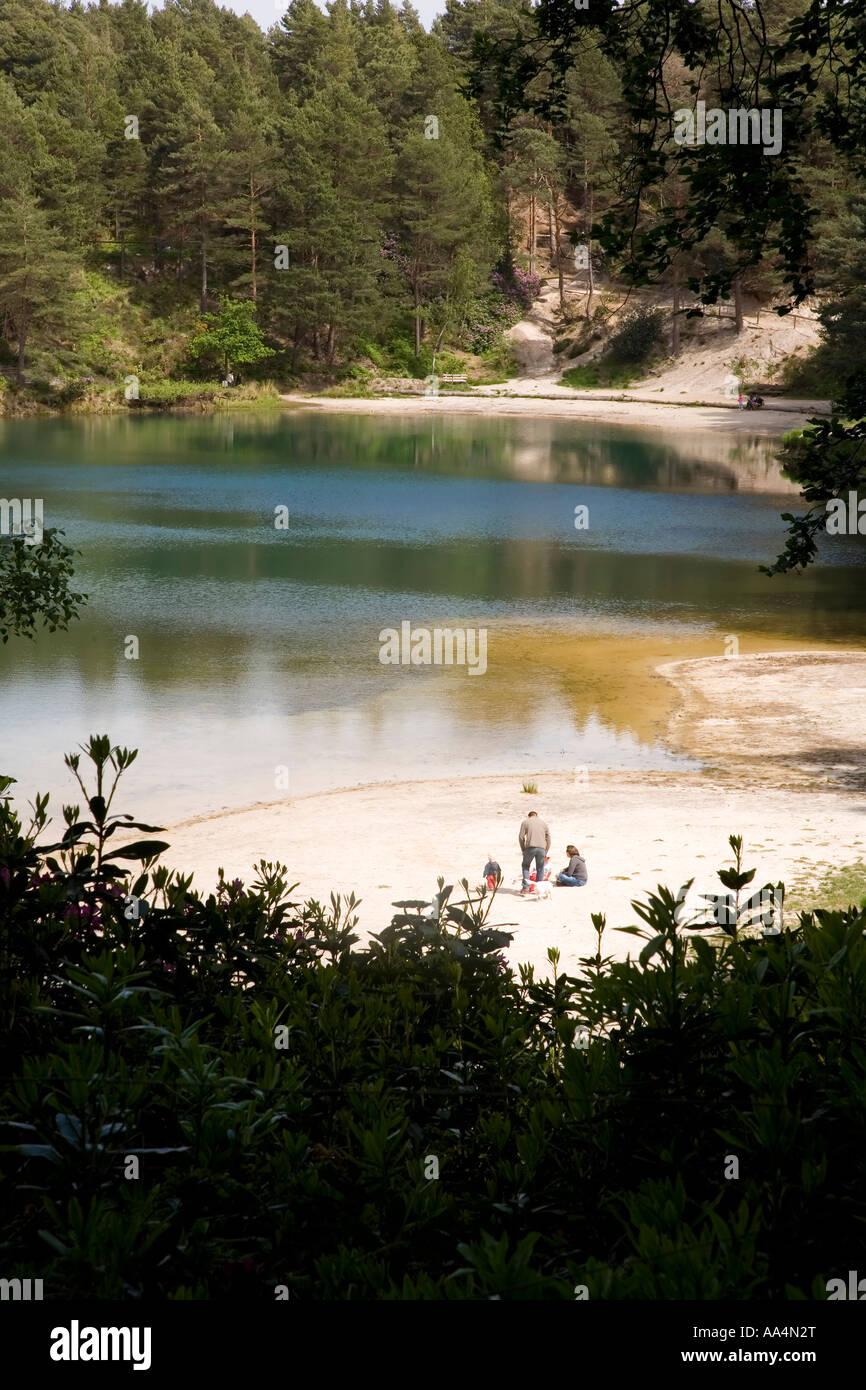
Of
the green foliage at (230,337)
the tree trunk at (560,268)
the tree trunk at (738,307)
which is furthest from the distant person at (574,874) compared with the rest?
the tree trunk at (560,268)

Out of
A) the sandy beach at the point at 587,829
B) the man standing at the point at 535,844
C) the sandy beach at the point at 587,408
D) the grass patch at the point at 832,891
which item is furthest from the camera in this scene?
the sandy beach at the point at 587,408

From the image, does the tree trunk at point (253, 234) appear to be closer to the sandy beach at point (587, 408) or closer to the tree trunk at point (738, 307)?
the sandy beach at point (587, 408)

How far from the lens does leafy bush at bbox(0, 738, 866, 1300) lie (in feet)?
7.67

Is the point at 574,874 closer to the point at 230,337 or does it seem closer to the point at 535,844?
the point at 535,844

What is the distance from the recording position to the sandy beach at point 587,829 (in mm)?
13992

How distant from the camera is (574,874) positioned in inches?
568

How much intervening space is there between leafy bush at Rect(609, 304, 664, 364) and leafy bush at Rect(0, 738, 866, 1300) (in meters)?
91.9

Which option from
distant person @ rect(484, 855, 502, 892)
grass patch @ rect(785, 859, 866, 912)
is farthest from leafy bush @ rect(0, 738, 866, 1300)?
distant person @ rect(484, 855, 502, 892)

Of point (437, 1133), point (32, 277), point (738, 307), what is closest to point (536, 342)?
point (738, 307)

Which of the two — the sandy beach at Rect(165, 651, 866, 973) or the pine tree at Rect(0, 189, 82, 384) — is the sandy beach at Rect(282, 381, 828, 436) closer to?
the pine tree at Rect(0, 189, 82, 384)

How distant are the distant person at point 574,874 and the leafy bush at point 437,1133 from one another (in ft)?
34.9
